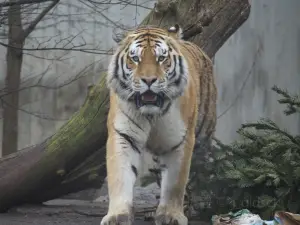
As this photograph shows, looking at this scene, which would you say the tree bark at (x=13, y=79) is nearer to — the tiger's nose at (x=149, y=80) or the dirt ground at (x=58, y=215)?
the dirt ground at (x=58, y=215)

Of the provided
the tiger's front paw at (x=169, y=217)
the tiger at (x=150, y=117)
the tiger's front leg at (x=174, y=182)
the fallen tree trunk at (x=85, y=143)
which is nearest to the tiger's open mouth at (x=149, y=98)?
the tiger at (x=150, y=117)

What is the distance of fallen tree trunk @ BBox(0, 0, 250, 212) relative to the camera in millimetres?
4785

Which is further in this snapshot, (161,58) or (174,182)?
(174,182)

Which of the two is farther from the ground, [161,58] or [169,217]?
[161,58]

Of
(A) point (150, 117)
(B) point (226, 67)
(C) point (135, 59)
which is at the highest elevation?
(B) point (226, 67)

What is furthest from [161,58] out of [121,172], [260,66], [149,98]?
[260,66]

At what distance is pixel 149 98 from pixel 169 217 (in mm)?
766

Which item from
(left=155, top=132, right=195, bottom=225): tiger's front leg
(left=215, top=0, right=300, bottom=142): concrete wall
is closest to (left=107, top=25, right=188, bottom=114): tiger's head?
(left=155, top=132, right=195, bottom=225): tiger's front leg

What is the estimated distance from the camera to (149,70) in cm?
355

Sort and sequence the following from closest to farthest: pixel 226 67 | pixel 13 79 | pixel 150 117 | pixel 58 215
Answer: pixel 150 117
pixel 58 215
pixel 13 79
pixel 226 67

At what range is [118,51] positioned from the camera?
12.7 ft

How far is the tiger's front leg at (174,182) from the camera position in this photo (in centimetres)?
394

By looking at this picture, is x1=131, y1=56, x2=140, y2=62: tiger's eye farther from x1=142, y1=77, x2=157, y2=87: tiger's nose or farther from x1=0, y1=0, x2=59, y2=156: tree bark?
x1=0, y1=0, x2=59, y2=156: tree bark

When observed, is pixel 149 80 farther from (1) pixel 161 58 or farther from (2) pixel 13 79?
(2) pixel 13 79
